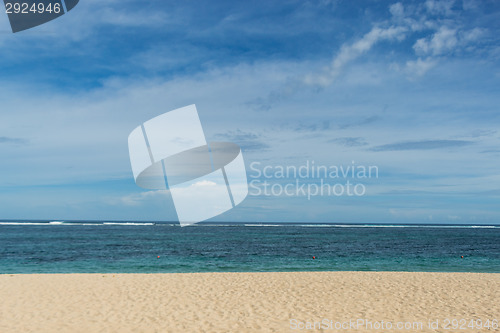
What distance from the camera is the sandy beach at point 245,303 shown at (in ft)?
31.7

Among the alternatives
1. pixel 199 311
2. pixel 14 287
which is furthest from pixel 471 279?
pixel 14 287

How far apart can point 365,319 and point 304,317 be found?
1727 mm

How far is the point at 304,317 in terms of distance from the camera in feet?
34.3

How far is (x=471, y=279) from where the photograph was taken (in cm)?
1783

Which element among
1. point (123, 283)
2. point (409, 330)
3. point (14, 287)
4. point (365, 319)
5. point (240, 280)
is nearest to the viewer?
point (409, 330)

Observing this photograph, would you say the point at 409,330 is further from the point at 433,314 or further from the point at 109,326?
the point at 109,326

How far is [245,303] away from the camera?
1223 centimetres

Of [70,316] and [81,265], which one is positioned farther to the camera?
[81,265]

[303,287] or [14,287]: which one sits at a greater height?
[14,287]

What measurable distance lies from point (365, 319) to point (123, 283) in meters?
10.7

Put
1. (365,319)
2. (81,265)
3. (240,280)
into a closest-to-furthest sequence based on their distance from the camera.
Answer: (365,319)
(240,280)
(81,265)

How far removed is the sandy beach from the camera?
380 inches

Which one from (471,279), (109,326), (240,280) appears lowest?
(471,279)

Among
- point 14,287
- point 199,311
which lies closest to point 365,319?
point 199,311
